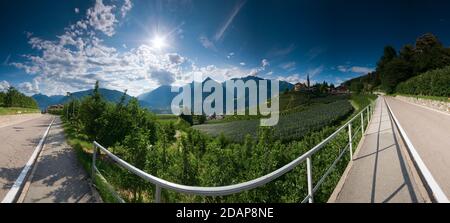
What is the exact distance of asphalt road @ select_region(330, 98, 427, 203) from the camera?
4004mm

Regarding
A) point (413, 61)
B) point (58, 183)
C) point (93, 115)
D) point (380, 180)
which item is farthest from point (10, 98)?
point (413, 61)

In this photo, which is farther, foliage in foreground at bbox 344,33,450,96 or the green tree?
foliage in foreground at bbox 344,33,450,96

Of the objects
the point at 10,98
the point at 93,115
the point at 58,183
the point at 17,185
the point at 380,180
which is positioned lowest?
the point at 58,183

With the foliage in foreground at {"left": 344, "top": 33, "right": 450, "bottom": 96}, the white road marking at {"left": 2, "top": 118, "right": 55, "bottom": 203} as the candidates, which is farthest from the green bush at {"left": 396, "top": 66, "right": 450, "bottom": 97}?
the white road marking at {"left": 2, "top": 118, "right": 55, "bottom": 203}

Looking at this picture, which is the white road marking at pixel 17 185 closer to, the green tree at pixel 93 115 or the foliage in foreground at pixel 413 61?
the green tree at pixel 93 115

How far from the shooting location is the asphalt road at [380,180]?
4.00 meters

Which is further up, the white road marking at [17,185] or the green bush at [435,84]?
the green bush at [435,84]

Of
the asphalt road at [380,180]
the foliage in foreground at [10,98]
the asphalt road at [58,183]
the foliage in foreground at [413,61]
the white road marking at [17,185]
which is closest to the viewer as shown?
the asphalt road at [380,180]

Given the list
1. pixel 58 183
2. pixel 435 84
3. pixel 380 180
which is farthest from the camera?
pixel 435 84

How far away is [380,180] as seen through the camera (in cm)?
473

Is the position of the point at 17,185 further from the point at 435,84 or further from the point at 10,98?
the point at 10,98

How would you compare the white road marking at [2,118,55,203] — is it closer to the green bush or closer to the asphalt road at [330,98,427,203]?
the asphalt road at [330,98,427,203]

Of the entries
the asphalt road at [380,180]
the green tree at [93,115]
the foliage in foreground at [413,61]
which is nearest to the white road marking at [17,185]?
the green tree at [93,115]
